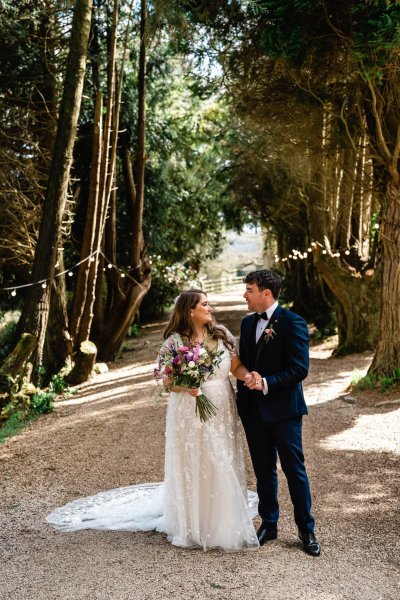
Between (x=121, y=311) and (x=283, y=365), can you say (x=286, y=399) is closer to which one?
(x=283, y=365)

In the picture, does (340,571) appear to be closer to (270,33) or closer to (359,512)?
(359,512)

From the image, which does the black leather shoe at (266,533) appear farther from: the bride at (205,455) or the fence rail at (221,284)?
the fence rail at (221,284)

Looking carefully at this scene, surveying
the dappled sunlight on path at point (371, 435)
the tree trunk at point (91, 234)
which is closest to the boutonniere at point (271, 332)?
the dappled sunlight on path at point (371, 435)

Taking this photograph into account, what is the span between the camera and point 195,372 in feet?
15.1

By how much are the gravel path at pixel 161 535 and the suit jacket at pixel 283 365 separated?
0.89m

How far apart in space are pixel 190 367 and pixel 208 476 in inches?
34.8

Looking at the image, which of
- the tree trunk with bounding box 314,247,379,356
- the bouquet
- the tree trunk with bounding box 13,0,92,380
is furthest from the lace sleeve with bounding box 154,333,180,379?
the tree trunk with bounding box 314,247,379,356

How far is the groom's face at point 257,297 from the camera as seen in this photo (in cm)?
469

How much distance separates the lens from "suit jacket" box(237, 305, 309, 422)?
4562mm

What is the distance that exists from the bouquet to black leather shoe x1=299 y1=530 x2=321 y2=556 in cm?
107

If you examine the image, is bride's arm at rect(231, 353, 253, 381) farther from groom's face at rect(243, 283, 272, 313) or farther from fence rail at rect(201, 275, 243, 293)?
fence rail at rect(201, 275, 243, 293)

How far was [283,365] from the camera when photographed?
4695 mm

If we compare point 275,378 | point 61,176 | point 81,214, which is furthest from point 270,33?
point 81,214

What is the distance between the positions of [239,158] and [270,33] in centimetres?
1239
